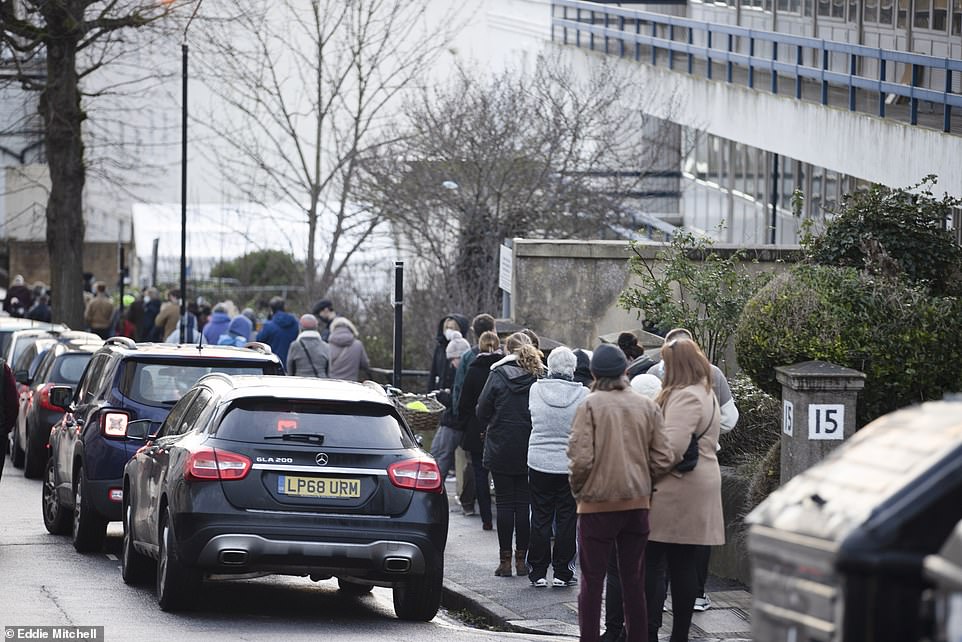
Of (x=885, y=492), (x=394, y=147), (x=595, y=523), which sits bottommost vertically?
(x=595, y=523)

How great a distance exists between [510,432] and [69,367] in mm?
8592

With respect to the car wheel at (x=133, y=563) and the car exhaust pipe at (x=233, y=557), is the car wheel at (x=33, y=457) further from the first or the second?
the car exhaust pipe at (x=233, y=557)

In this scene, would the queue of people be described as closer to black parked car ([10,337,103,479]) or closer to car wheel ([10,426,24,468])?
black parked car ([10,337,103,479])

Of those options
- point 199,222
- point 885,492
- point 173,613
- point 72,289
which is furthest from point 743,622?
point 199,222

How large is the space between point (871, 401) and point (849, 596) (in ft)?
24.3

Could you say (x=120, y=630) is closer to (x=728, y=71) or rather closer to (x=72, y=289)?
(x=728, y=71)

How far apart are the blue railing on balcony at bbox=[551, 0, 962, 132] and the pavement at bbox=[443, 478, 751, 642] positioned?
773 centimetres

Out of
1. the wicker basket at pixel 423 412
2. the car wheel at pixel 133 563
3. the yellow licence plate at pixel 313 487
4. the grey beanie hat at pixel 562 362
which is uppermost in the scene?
the grey beanie hat at pixel 562 362

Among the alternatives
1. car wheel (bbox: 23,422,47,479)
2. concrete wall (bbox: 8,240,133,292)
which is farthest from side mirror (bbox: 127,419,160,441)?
→ concrete wall (bbox: 8,240,133,292)

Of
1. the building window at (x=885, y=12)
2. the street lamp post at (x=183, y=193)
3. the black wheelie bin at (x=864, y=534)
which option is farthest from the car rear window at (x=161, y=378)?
the building window at (x=885, y=12)

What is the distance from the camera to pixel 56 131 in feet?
101

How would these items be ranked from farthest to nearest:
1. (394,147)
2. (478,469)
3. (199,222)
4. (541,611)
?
(199,222), (394,147), (478,469), (541,611)

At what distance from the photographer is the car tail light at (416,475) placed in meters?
9.66

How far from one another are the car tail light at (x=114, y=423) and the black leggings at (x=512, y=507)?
3000 mm
